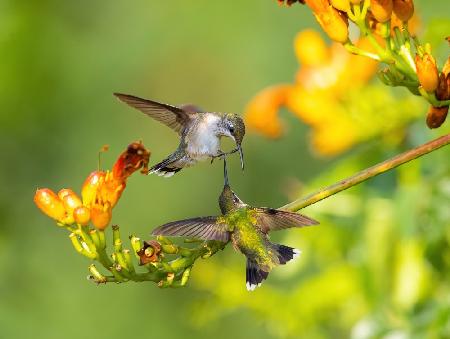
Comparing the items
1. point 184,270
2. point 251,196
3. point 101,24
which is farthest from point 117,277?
point 101,24

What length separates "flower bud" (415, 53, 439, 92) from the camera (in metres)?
2.56

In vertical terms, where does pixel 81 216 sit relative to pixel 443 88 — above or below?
below

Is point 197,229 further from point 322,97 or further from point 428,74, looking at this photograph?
point 322,97

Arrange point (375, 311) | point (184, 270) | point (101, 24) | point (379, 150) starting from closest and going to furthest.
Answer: point (184, 270)
point (375, 311)
point (379, 150)
point (101, 24)

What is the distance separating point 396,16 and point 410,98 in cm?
125

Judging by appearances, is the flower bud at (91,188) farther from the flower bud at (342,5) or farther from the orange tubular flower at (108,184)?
the flower bud at (342,5)

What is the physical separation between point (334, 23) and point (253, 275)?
73cm

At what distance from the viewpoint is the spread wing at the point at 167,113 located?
3161 millimetres

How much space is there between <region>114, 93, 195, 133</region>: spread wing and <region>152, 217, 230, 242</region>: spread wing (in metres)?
0.62

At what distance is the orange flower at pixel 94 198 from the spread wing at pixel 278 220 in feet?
1.18

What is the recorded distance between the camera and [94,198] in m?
2.69

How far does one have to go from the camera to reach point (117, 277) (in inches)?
99.3

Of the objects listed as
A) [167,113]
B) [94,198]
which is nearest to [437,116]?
[94,198]

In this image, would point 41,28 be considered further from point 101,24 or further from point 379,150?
point 379,150
